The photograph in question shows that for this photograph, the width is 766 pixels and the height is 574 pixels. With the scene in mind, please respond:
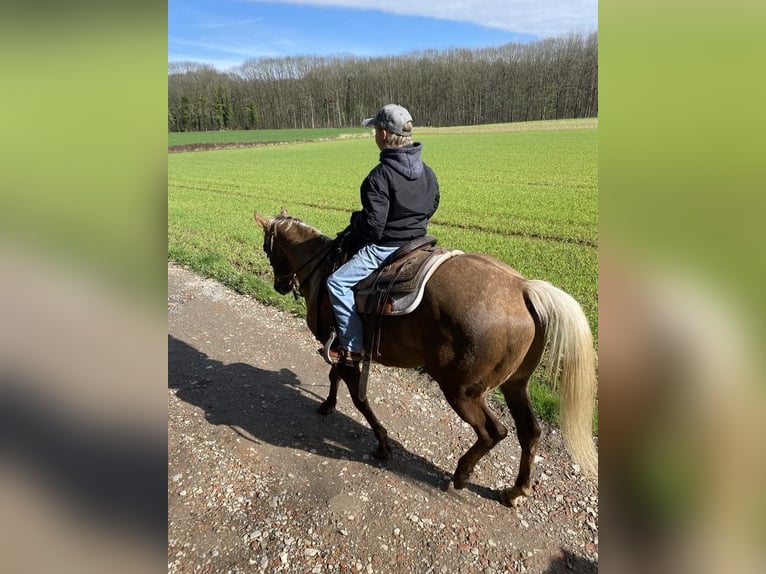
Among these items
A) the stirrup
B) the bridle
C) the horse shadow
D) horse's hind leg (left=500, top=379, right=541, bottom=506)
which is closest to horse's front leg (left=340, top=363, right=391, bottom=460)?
the horse shadow

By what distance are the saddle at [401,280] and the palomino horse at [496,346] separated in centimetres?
9

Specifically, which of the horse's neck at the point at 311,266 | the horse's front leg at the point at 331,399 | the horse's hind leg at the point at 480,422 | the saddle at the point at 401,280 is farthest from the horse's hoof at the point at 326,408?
the horse's hind leg at the point at 480,422

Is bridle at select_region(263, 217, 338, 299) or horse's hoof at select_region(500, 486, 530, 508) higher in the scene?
bridle at select_region(263, 217, 338, 299)

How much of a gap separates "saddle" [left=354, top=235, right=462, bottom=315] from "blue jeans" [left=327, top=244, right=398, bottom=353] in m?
0.07

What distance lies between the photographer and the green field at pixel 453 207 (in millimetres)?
10578

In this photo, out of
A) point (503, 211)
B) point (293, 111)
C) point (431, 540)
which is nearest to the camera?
point (431, 540)

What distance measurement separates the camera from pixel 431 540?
3744mm

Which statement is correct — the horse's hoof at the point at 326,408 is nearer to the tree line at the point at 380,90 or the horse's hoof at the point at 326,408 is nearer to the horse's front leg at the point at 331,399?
the horse's front leg at the point at 331,399

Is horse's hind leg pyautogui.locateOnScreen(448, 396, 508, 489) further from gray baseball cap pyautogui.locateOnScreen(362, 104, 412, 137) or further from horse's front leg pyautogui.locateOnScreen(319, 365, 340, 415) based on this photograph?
gray baseball cap pyautogui.locateOnScreen(362, 104, 412, 137)

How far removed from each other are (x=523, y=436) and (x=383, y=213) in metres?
2.30

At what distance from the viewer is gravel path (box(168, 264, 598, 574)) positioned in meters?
3.62
